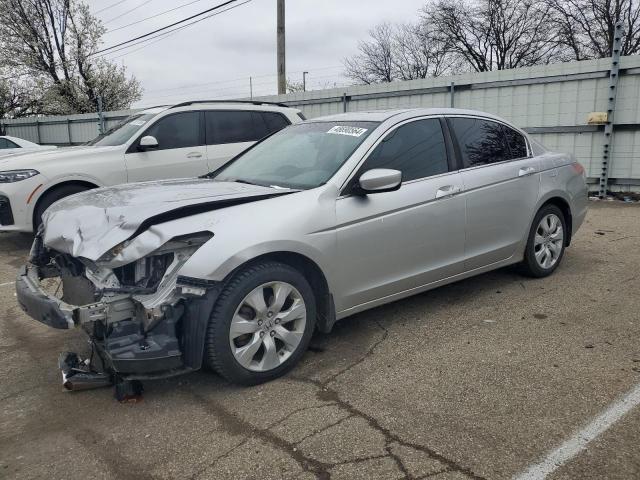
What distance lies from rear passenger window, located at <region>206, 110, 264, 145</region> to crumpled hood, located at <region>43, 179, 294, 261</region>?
4.04 m

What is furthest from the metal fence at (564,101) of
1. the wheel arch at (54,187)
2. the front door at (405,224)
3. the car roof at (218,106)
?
the wheel arch at (54,187)

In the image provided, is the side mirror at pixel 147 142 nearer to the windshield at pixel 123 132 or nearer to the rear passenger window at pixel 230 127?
the windshield at pixel 123 132

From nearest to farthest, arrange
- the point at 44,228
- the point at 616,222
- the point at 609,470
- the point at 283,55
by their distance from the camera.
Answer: the point at 609,470, the point at 44,228, the point at 616,222, the point at 283,55

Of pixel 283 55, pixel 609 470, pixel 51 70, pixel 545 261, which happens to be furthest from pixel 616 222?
pixel 51 70

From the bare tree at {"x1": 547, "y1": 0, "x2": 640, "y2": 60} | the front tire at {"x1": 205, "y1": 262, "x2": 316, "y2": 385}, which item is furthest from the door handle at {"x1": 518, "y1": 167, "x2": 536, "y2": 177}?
the bare tree at {"x1": 547, "y1": 0, "x2": 640, "y2": 60}

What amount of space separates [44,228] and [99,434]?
157 cm

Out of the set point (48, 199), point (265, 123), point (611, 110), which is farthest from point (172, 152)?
point (611, 110)

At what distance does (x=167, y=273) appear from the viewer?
302 cm

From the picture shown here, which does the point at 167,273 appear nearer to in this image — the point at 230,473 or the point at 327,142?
the point at 230,473

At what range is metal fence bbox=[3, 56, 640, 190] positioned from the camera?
9.30 metres

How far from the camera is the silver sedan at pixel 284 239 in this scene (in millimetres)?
3000

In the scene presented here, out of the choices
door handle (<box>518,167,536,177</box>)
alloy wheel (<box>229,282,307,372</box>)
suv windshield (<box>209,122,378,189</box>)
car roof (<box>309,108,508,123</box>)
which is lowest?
alloy wheel (<box>229,282,307,372</box>)

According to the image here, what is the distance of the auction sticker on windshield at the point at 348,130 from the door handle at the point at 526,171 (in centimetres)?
163

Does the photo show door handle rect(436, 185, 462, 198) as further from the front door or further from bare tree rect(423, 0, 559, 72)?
bare tree rect(423, 0, 559, 72)
